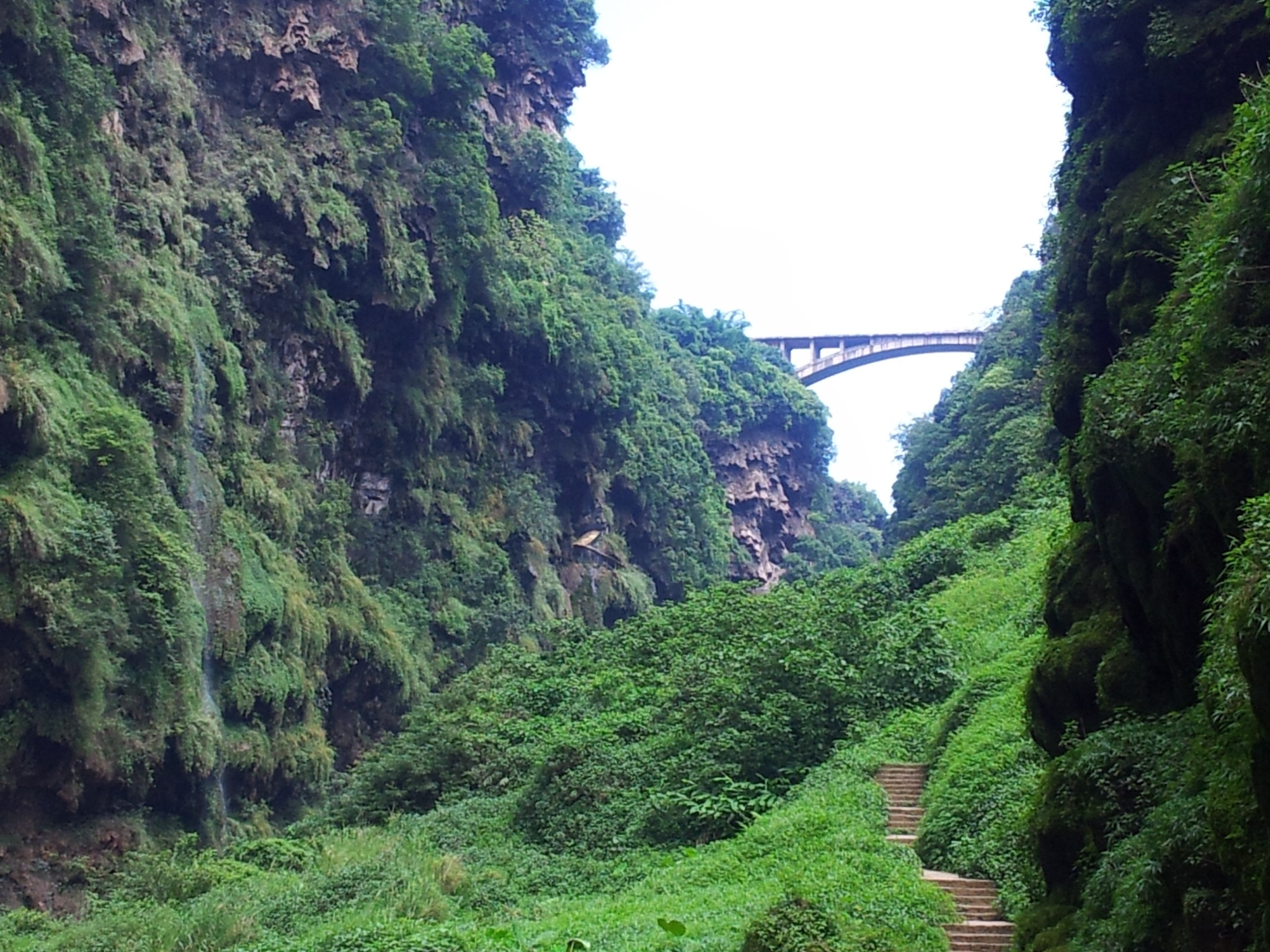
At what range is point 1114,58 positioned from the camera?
31.3 ft

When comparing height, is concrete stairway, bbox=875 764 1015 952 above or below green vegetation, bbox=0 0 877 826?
below

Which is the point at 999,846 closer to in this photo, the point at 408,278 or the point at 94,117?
the point at 94,117

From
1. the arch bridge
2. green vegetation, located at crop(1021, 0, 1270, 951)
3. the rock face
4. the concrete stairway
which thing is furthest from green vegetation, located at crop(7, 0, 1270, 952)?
the arch bridge

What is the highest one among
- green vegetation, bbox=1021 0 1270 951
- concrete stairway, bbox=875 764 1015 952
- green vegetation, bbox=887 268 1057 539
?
green vegetation, bbox=887 268 1057 539

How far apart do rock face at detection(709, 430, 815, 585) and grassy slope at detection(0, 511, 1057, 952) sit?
31140 millimetres

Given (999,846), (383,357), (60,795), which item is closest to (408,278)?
(383,357)

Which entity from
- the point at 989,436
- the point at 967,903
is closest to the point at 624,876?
the point at 967,903

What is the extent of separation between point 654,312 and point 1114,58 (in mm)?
41402

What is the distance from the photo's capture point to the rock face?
4822cm

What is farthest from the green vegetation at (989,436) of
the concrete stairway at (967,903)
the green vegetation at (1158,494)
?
the green vegetation at (1158,494)

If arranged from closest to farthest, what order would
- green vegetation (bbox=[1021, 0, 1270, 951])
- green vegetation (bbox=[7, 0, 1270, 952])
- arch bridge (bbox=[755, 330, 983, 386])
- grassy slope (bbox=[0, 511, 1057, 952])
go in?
green vegetation (bbox=[1021, 0, 1270, 951])
green vegetation (bbox=[7, 0, 1270, 952])
grassy slope (bbox=[0, 511, 1057, 952])
arch bridge (bbox=[755, 330, 983, 386])

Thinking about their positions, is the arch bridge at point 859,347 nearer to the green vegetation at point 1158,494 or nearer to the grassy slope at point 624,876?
the grassy slope at point 624,876

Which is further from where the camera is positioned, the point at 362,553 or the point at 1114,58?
the point at 362,553

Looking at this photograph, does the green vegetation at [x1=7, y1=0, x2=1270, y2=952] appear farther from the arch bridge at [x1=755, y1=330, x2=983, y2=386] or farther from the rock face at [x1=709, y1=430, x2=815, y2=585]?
the arch bridge at [x1=755, y1=330, x2=983, y2=386]
